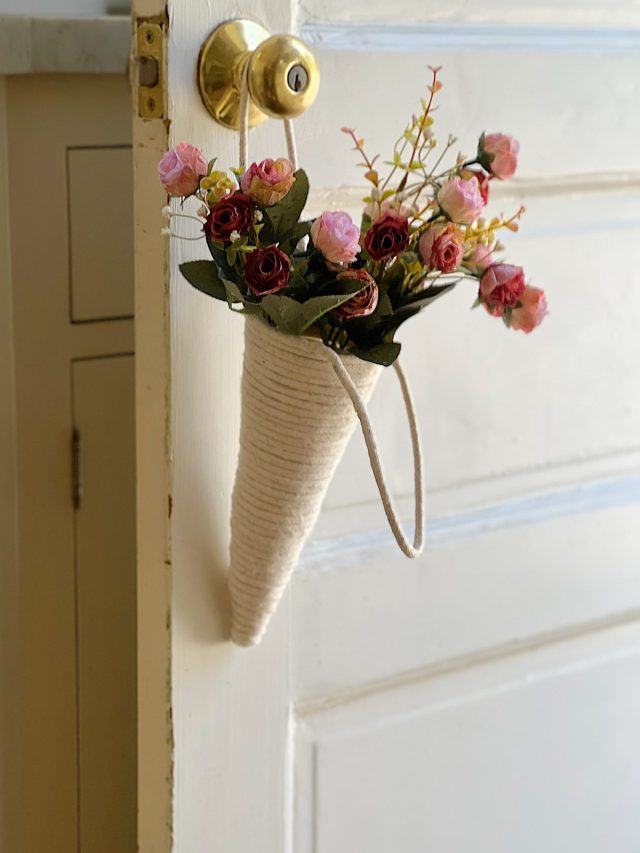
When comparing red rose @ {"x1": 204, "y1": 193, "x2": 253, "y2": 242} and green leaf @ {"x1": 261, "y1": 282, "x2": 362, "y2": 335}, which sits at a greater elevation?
red rose @ {"x1": 204, "y1": 193, "x2": 253, "y2": 242}

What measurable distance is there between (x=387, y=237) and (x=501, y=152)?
12 cm

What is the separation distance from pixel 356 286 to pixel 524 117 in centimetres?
36

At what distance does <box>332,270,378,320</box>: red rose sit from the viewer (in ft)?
2.16

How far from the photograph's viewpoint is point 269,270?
649 mm

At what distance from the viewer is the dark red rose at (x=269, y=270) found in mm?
645

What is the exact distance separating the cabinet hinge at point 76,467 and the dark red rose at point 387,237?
0.49 meters

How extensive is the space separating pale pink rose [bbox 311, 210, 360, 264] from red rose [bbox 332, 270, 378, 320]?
0.03 ft

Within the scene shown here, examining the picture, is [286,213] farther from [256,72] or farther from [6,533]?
[6,533]

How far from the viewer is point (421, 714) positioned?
39.6 inches

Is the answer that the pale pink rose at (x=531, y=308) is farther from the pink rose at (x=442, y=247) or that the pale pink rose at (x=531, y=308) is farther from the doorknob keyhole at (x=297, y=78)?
the doorknob keyhole at (x=297, y=78)

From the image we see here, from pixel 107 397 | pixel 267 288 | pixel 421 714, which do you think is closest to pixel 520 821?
pixel 421 714

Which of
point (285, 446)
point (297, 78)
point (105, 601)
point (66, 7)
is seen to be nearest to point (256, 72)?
point (297, 78)

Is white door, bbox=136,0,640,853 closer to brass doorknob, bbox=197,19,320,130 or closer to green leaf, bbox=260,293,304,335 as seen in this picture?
brass doorknob, bbox=197,19,320,130

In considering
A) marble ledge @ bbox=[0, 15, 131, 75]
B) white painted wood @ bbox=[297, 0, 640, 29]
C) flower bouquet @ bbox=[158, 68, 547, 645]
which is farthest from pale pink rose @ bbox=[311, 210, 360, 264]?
marble ledge @ bbox=[0, 15, 131, 75]
